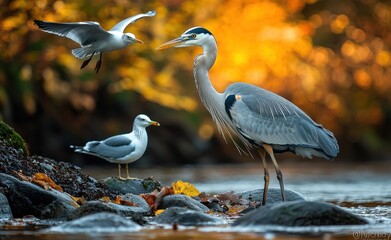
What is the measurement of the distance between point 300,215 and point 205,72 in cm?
351

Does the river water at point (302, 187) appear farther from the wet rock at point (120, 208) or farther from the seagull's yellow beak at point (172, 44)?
the seagull's yellow beak at point (172, 44)

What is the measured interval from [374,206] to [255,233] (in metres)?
4.28

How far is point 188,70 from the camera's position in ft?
96.5

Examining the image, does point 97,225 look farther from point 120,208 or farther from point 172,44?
point 172,44

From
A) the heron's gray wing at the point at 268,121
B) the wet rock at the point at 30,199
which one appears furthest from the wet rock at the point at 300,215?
the heron's gray wing at the point at 268,121

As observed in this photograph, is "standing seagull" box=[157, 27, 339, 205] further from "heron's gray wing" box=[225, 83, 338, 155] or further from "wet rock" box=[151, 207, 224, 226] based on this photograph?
"wet rock" box=[151, 207, 224, 226]

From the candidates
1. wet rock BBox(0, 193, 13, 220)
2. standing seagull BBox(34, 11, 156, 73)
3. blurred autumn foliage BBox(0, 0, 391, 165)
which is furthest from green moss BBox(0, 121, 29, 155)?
blurred autumn foliage BBox(0, 0, 391, 165)

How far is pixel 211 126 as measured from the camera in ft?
88.1

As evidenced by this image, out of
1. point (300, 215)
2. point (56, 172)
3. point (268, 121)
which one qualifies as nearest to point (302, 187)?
point (268, 121)

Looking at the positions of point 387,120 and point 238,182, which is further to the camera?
point 387,120

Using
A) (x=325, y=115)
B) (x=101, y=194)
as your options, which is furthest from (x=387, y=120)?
(x=101, y=194)

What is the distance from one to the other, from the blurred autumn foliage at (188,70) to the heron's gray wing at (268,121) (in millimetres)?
12494

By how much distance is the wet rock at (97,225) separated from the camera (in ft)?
28.8

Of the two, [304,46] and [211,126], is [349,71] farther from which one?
[211,126]
